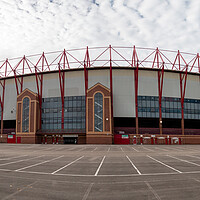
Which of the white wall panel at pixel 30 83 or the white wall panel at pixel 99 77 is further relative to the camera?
the white wall panel at pixel 30 83

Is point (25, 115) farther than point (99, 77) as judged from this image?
No

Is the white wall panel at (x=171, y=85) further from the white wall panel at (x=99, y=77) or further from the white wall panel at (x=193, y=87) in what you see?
the white wall panel at (x=99, y=77)

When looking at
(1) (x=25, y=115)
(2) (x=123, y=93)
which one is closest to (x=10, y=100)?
(1) (x=25, y=115)

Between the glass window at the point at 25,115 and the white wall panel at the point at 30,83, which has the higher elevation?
the white wall panel at the point at 30,83

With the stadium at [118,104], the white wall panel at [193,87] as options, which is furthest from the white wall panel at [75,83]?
the white wall panel at [193,87]

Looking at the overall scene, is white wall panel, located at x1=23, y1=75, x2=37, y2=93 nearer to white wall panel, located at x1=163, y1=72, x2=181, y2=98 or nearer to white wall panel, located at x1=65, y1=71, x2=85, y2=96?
white wall panel, located at x1=65, y1=71, x2=85, y2=96

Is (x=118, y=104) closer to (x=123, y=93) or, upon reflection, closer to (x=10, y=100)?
(x=123, y=93)

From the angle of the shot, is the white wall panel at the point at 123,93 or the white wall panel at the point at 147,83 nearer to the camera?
the white wall panel at the point at 123,93

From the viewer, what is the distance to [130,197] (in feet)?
22.2

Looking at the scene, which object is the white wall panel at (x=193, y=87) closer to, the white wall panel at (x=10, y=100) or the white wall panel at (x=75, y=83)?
the white wall panel at (x=75, y=83)

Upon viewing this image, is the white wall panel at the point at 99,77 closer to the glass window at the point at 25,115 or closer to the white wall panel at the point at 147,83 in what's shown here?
the white wall panel at the point at 147,83

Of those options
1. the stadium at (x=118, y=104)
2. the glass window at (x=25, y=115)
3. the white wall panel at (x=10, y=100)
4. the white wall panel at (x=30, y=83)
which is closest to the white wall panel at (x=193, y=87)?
the stadium at (x=118, y=104)

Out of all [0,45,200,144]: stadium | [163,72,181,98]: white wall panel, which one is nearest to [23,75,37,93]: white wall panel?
[0,45,200,144]: stadium

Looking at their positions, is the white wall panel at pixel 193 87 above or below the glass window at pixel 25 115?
above
